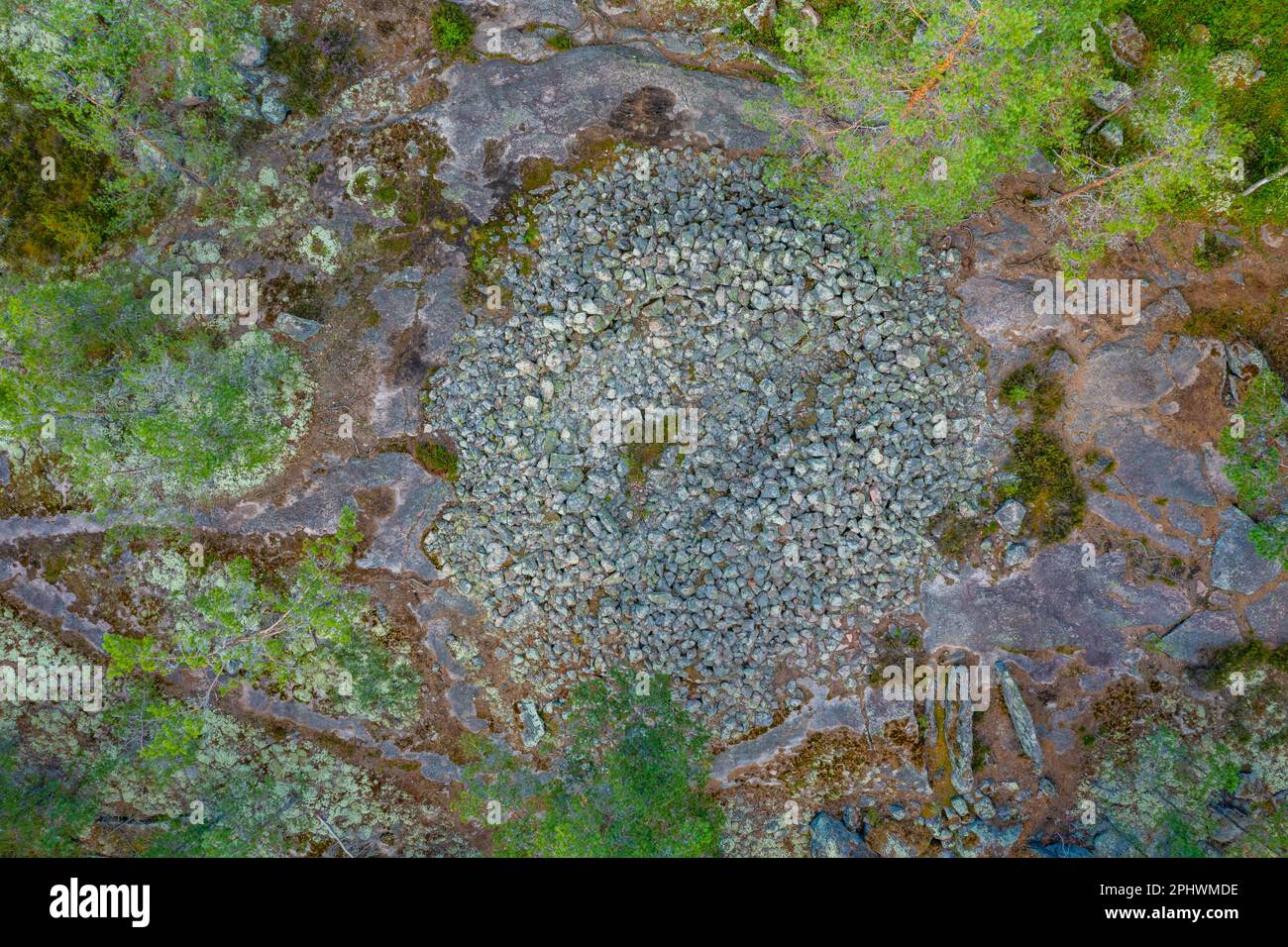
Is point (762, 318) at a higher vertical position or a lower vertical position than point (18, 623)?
higher

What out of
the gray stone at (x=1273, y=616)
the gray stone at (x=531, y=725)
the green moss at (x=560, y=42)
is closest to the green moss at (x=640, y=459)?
the gray stone at (x=531, y=725)

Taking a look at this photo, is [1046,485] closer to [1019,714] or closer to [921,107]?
[1019,714]

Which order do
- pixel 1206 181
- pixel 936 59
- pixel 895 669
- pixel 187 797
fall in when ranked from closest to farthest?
pixel 936 59 → pixel 1206 181 → pixel 895 669 → pixel 187 797

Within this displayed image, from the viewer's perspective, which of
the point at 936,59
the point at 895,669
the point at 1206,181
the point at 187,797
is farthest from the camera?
the point at 187,797

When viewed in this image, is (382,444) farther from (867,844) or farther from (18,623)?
(867,844)

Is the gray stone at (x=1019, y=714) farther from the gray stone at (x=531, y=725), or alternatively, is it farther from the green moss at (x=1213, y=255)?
the gray stone at (x=531, y=725)

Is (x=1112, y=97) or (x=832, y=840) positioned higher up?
(x=1112, y=97)

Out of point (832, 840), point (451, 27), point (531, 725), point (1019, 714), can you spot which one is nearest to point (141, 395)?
point (451, 27)

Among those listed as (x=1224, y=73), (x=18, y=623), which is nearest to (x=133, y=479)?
(x=18, y=623)
